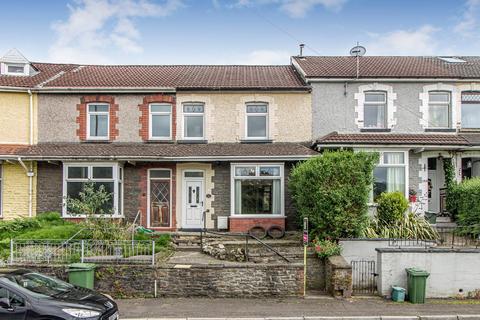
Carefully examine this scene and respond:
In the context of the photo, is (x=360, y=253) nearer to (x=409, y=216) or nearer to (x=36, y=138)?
(x=409, y=216)

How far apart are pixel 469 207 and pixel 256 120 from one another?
919cm

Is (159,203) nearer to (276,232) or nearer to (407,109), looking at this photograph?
(276,232)

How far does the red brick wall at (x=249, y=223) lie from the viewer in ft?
54.4

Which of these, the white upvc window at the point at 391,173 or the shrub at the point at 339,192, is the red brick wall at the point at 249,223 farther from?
the white upvc window at the point at 391,173

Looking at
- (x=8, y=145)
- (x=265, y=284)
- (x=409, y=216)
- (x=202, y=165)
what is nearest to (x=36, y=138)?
(x=8, y=145)

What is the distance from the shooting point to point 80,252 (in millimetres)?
11969

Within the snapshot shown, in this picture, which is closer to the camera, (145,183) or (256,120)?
(145,183)

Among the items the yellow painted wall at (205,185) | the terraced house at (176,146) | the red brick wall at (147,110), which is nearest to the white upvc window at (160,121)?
the terraced house at (176,146)

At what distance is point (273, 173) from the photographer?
55.4 feet

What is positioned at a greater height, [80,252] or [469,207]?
[469,207]

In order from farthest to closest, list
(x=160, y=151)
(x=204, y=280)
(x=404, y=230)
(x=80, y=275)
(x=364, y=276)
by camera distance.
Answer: (x=160, y=151), (x=404, y=230), (x=364, y=276), (x=204, y=280), (x=80, y=275)

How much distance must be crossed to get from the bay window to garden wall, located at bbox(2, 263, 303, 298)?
12170 mm

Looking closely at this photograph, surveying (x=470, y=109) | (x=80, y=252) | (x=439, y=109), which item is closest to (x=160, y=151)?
(x=80, y=252)

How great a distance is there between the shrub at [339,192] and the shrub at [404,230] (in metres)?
0.96
